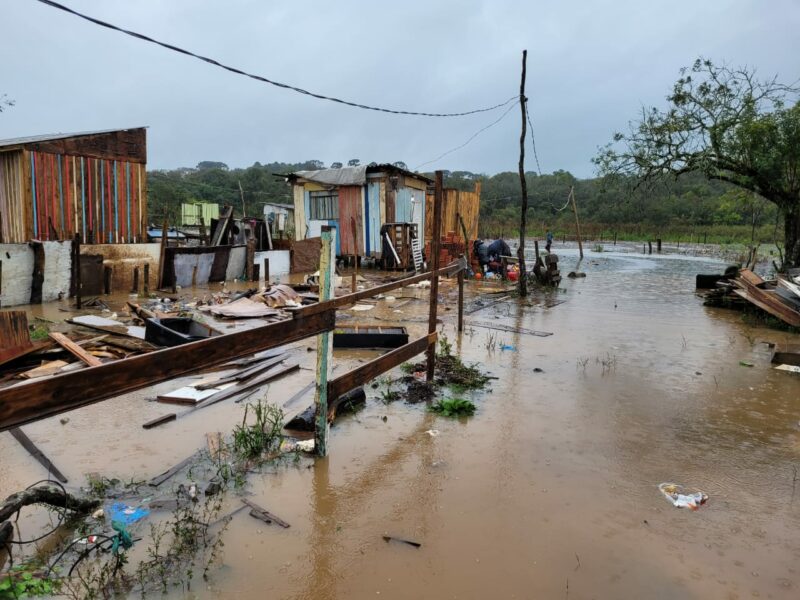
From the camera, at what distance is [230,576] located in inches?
105

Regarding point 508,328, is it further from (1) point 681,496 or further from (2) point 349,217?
(2) point 349,217

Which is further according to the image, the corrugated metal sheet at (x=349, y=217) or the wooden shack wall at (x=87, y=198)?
the corrugated metal sheet at (x=349, y=217)

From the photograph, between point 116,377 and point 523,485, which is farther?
point 523,485

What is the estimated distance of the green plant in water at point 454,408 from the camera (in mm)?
5082

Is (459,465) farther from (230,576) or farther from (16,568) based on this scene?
(16,568)

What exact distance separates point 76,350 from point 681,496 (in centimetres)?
650

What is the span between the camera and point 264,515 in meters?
3.20

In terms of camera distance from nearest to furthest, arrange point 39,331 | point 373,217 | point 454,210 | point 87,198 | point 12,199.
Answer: point 39,331 → point 12,199 → point 87,198 → point 373,217 → point 454,210

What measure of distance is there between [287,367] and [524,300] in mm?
7812

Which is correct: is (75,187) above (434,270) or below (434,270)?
above

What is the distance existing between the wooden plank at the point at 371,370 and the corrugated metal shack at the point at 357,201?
41.4 ft

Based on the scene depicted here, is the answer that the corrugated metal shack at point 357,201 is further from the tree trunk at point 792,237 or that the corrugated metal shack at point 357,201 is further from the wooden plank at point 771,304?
the tree trunk at point 792,237

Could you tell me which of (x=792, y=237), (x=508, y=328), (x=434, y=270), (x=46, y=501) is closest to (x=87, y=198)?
(x=508, y=328)

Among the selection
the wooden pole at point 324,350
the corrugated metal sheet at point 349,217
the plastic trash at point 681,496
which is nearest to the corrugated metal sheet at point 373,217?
the corrugated metal sheet at point 349,217
